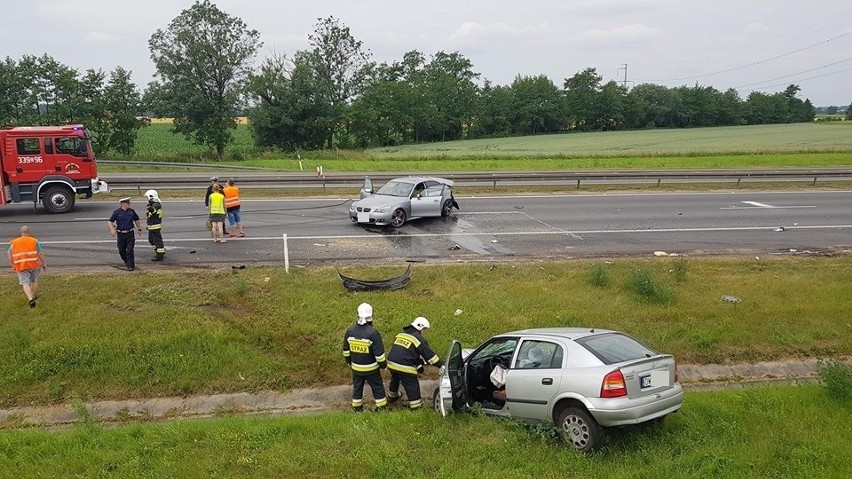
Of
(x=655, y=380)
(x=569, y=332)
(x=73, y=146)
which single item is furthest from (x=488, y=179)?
(x=655, y=380)

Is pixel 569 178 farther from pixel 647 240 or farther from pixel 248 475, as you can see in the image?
pixel 248 475

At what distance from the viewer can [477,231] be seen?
19156 mm

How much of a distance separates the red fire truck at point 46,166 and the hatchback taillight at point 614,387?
66.9 ft

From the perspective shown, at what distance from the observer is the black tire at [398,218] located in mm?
18953

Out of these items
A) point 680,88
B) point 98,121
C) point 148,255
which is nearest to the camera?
point 148,255

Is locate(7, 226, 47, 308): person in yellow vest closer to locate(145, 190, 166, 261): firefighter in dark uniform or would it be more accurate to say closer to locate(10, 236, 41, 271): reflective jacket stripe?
locate(10, 236, 41, 271): reflective jacket stripe

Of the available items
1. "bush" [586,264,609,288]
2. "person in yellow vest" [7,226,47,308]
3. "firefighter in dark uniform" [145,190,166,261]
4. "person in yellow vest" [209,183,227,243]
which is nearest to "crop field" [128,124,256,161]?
"person in yellow vest" [209,183,227,243]

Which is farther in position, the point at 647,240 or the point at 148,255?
the point at 647,240

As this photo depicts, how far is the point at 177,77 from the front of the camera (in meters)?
48.8

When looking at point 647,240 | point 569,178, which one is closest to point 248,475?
point 647,240

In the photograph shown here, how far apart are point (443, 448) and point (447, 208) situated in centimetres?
1473

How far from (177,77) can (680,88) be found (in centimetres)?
9256

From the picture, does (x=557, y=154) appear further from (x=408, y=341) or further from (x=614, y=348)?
(x=614, y=348)

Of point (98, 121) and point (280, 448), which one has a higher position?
point (98, 121)
